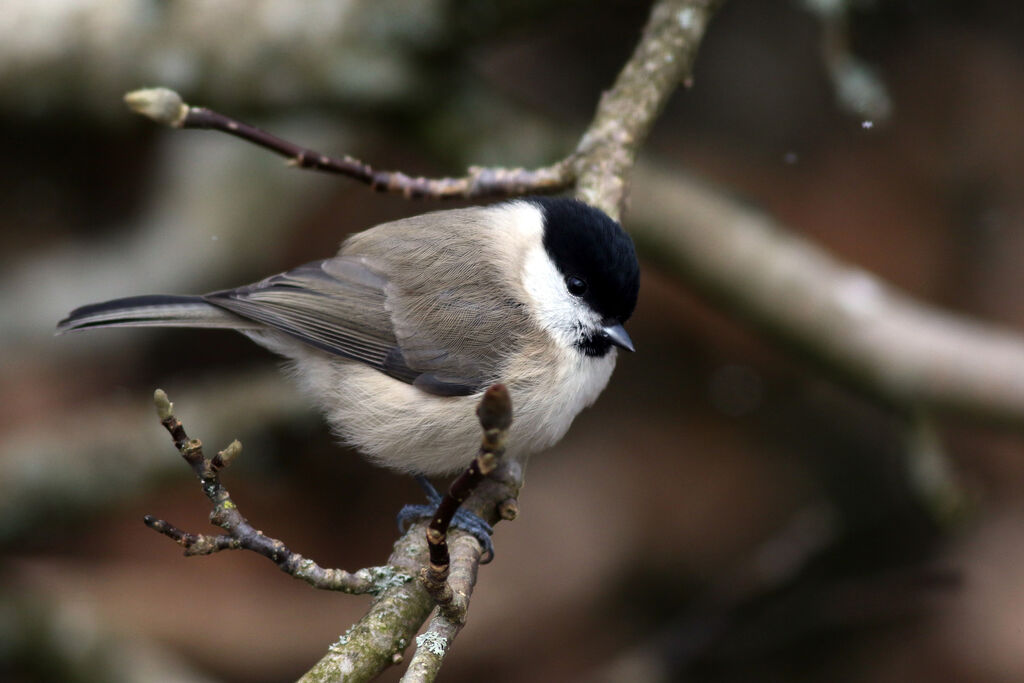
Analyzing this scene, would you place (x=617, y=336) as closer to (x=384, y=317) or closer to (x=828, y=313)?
(x=384, y=317)

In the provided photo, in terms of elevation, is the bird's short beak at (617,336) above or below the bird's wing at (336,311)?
above

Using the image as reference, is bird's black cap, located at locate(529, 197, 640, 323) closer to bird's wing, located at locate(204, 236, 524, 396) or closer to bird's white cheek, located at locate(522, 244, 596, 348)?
bird's white cheek, located at locate(522, 244, 596, 348)

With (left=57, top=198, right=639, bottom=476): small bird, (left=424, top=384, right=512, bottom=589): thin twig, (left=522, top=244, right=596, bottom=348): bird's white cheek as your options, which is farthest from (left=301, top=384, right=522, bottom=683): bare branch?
Result: (left=522, top=244, right=596, bottom=348): bird's white cheek

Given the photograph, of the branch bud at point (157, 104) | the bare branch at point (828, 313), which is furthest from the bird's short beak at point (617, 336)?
the branch bud at point (157, 104)

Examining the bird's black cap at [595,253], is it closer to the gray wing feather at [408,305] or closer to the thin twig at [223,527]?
the gray wing feather at [408,305]

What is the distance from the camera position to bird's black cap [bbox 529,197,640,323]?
1855 mm

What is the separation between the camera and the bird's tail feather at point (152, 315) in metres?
1.95

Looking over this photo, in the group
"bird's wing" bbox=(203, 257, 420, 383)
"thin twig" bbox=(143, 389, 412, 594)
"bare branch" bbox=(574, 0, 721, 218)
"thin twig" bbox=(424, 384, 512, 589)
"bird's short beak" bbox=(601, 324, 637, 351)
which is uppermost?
"bare branch" bbox=(574, 0, 721, 218)

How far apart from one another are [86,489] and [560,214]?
1.79m

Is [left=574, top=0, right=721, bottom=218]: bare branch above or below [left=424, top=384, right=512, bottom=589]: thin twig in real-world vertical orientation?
above

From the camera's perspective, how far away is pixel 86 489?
280 cm

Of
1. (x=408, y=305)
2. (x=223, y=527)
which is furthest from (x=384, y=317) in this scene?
(x=223, y=527)

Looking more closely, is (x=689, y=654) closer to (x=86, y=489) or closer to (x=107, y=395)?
(x=86, y=489)

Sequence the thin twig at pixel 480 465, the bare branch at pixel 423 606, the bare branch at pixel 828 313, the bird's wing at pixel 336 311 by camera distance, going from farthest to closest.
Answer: the bare branch at pixel 828 313, the bird's wing at pixel 336 311, the bare branch at pixel 423 606, the thin twig at pixel 480 465
